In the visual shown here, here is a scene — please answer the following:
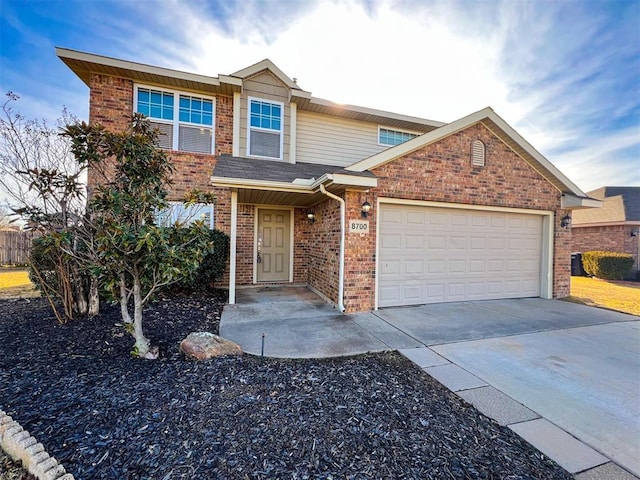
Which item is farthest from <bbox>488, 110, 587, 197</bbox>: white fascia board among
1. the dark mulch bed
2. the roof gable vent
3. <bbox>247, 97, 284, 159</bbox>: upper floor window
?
the dark mulch bed

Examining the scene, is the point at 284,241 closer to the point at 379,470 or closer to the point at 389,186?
the point at 389,186

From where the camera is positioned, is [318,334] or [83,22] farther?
[83,22]

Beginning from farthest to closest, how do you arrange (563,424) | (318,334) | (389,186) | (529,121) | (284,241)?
(529,121)
(284,241)
(389,186)
(318,334)
(563,424)

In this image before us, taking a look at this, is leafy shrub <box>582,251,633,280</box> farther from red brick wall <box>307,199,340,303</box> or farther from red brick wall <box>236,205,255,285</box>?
red brick wall <box>236,205,255,285</box>

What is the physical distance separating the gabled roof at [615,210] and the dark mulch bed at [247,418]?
57.2 ft

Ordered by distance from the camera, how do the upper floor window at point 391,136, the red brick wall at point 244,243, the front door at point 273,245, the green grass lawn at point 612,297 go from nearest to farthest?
the green grass lawn at point 612,297 → the red brick wall at point 244,243 → the front door at point 273,245 → the upper floor window at point 391,136

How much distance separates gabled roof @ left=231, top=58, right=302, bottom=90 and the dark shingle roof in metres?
2.41

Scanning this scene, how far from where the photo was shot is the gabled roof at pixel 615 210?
14297 millimetres

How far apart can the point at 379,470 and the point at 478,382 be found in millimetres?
1990

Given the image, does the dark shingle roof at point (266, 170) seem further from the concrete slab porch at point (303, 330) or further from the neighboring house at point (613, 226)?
the neighboring house at point (613, 226)

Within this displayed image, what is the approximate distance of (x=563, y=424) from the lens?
101 inches

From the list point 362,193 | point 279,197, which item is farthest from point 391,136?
point 362,193

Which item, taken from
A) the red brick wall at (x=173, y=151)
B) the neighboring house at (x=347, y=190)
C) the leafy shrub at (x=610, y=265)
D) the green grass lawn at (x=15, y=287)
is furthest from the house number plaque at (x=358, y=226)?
the leafy shrub at (x=610, y=265)

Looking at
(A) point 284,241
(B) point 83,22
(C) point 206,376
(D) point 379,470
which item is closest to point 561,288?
(A) point 284,241
